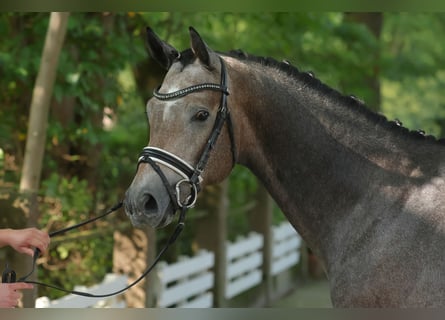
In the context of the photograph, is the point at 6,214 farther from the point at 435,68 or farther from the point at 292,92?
the point at 435,68

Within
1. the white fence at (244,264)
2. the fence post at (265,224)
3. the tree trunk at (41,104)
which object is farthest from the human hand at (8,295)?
the fence post at (265,224)

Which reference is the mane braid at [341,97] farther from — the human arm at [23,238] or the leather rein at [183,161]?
the human arm at [23,238]

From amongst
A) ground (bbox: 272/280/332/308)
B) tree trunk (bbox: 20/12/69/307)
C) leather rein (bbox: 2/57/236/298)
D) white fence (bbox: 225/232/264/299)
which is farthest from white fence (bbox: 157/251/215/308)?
leather rein (bbox: 2/57/236/298)

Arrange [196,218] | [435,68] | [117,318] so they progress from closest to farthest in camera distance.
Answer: [117,318], [196,218], [435,68]

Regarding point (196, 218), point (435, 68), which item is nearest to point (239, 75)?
point (196, 218)

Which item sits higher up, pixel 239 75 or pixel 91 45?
pixel 91 45

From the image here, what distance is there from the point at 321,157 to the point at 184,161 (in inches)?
24.8

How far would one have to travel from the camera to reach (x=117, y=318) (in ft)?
5.13

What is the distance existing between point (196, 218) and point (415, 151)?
16.5ft

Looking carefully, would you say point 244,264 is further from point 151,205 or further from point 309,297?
point 151,205

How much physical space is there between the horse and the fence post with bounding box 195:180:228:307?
453 centimetres

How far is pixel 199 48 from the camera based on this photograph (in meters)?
3.01

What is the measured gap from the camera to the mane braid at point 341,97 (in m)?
3.03

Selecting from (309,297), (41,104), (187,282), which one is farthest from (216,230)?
(41,104)
